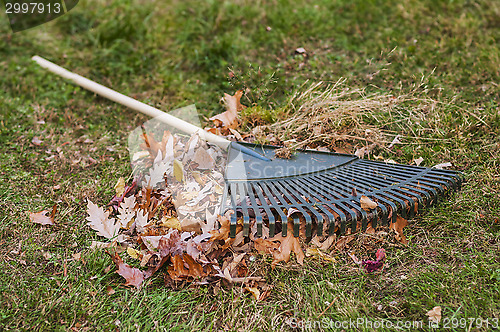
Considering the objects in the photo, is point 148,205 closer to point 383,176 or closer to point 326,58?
point 383,176

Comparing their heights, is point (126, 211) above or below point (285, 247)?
below

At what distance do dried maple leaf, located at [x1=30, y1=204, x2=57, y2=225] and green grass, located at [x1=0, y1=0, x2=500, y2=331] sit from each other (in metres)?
0.04

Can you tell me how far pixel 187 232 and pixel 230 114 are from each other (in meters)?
1.18

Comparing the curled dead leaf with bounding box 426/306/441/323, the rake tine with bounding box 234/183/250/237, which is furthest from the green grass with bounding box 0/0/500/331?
the rake tine with bounding box 234/183/250/237

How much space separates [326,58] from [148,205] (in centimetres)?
230

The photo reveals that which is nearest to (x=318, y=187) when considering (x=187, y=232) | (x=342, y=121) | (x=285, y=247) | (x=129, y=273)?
(x=285, y=247)

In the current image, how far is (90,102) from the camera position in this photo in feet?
11.8

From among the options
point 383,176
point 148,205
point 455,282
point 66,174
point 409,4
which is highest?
point 409,4

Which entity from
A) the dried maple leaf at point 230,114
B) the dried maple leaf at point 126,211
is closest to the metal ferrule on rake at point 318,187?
the dried maple leaf at point 230,114

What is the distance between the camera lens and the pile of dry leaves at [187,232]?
212cm

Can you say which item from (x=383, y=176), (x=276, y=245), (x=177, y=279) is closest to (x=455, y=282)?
(x=383, y=176)

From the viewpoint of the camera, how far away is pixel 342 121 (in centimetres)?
287

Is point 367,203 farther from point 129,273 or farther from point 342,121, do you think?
point 129,273

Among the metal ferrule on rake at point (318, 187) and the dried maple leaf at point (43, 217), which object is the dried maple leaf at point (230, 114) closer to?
Result: the metal ferrule on rake at point (318, 187)
